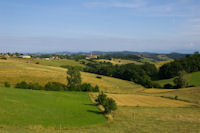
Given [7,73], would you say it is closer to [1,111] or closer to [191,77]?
[1,111]

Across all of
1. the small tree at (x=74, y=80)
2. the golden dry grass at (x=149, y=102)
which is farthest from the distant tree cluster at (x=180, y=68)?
the small tree at (x=74, y=80)

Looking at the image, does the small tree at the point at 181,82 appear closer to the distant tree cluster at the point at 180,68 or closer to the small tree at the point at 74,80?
the distant tree cluster at the point at 180,68

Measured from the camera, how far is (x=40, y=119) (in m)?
24.0

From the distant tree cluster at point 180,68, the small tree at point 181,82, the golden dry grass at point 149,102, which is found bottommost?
the golden dry grass at point 149,102

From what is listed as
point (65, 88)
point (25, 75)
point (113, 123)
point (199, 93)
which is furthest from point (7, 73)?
point (199, 93)

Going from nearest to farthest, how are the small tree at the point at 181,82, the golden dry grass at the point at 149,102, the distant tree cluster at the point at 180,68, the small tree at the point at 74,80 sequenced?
the golden dry grass at the point at 149,102
the small tree at the point at 74,80
the small tree at the point at 181,82
the distant tree cluster at the point at 180,68

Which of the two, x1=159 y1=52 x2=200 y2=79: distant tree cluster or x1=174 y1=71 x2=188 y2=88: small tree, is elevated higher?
x1=159 y1=52 x2=200 y2=79: distant tree cluster

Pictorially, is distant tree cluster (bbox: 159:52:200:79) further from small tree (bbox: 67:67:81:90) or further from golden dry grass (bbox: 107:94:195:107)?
small tree (bbox: 67:67:81:90)

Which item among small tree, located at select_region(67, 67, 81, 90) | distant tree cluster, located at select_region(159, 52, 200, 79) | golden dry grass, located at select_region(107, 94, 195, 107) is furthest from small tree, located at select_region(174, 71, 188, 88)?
small tree, located at select_region(67, 67, 81, 90)

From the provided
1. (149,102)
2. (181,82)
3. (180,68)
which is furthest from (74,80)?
(180,68)

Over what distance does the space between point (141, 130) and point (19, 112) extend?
17449 mm

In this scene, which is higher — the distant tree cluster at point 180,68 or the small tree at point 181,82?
the distant tree cluster at point 180,68

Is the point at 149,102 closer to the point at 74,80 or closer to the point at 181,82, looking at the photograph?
the point at 74,80

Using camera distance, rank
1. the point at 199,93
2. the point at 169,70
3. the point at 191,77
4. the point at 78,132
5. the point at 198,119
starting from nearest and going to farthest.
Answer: the point at 78,132 < the point at 198,119 < the point at 199,93 < the point at 191,77 < the point at 169,70
